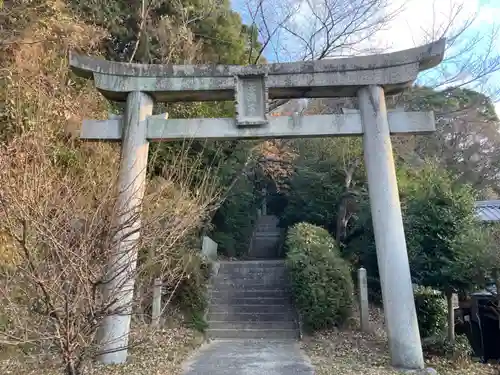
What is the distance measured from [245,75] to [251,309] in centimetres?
570

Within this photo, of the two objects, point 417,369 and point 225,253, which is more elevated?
point 225,253

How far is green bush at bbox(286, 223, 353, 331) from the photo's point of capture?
9062 mm

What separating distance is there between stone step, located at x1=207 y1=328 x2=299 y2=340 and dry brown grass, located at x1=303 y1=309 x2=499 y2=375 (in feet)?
1.83

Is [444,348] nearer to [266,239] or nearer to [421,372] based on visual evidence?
[421,372]

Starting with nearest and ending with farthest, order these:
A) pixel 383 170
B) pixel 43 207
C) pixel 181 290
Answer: pixel 43 207, pixel 383 170, pixel 181 290

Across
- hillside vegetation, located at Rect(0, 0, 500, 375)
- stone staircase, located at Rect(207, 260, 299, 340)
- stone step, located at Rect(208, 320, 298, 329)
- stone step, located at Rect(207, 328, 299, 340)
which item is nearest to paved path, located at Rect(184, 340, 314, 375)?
stone step, located at Rect(207, 328, 299, 340)

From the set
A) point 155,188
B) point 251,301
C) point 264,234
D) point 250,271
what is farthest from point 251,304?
point 264,234

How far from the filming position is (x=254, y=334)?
367 inches

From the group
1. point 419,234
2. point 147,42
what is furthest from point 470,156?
point 147,42

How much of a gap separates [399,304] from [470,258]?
213 centimetres

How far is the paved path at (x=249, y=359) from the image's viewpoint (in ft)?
21.2

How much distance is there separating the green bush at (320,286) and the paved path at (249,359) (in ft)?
2.55

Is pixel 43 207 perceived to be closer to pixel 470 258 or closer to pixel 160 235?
pixel 160 235

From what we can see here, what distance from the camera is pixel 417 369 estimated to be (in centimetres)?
622
